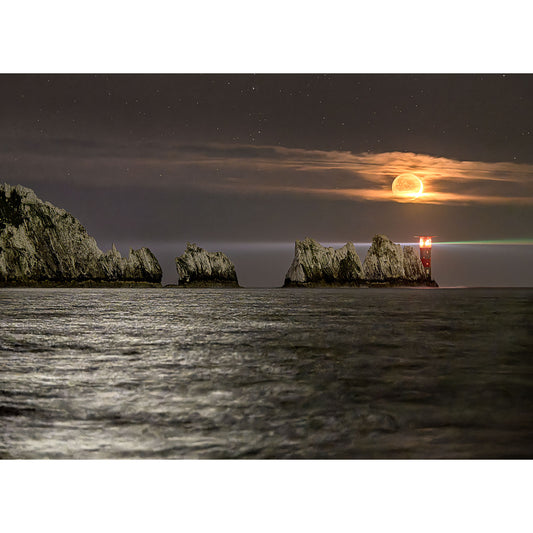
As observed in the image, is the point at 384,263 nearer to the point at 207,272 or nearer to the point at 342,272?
the point at 342,272

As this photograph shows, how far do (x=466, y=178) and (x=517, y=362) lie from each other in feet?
57.9

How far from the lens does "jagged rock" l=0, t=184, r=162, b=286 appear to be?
294 feet

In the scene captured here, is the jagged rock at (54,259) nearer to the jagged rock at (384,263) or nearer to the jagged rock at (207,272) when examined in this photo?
the jagged rock at (207,272)

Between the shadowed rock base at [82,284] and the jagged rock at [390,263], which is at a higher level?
the jagged rock at [390,263]

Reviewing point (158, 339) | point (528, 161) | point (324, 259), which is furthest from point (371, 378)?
point (324, 259)

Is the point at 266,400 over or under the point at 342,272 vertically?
under

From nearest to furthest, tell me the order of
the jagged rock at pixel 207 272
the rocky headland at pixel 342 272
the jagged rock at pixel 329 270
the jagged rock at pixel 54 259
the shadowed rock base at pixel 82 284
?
the rocky headland at pixel 342 272 → the jagged rock at pixel 54 259 → the jagged rock at pixel 329 270 → the jagged rock at pixel 207 272 → the shadowed rock base at pixel 82 284

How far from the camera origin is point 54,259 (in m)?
115

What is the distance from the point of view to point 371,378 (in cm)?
1212

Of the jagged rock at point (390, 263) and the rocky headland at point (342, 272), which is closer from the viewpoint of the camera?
the jagged rock at point (390, 263)

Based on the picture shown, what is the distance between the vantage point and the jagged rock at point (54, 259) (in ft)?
294

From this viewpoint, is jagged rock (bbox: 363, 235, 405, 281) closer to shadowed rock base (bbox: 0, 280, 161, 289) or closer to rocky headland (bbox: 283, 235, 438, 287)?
rocky headland (bbox: 283, 235, 438, 287)

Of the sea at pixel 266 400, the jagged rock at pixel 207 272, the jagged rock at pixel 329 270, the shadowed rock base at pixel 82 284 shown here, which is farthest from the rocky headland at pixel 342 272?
the sea at pixel 266 400

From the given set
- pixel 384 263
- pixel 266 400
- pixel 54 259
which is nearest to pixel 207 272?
pixel 54 259
